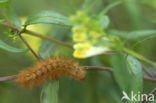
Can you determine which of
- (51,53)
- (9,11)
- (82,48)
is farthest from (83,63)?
(82,48)

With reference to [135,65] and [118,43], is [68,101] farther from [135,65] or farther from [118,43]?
[118,43]

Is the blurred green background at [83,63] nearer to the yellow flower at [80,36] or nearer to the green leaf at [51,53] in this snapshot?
the green leaf at [51,53]

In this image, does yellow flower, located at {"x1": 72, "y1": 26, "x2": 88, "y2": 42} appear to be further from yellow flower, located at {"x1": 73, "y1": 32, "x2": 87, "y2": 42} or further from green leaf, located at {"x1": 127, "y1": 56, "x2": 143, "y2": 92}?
green leaf, located at {"x1": 127, "y1": 56, "x2": 143, "y2": 92}

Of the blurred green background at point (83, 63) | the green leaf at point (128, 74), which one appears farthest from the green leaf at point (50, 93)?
the blurred green background at point (83, 63)

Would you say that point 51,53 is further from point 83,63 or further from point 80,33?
point 80,33

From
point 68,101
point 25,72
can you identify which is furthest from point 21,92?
point 25,72
